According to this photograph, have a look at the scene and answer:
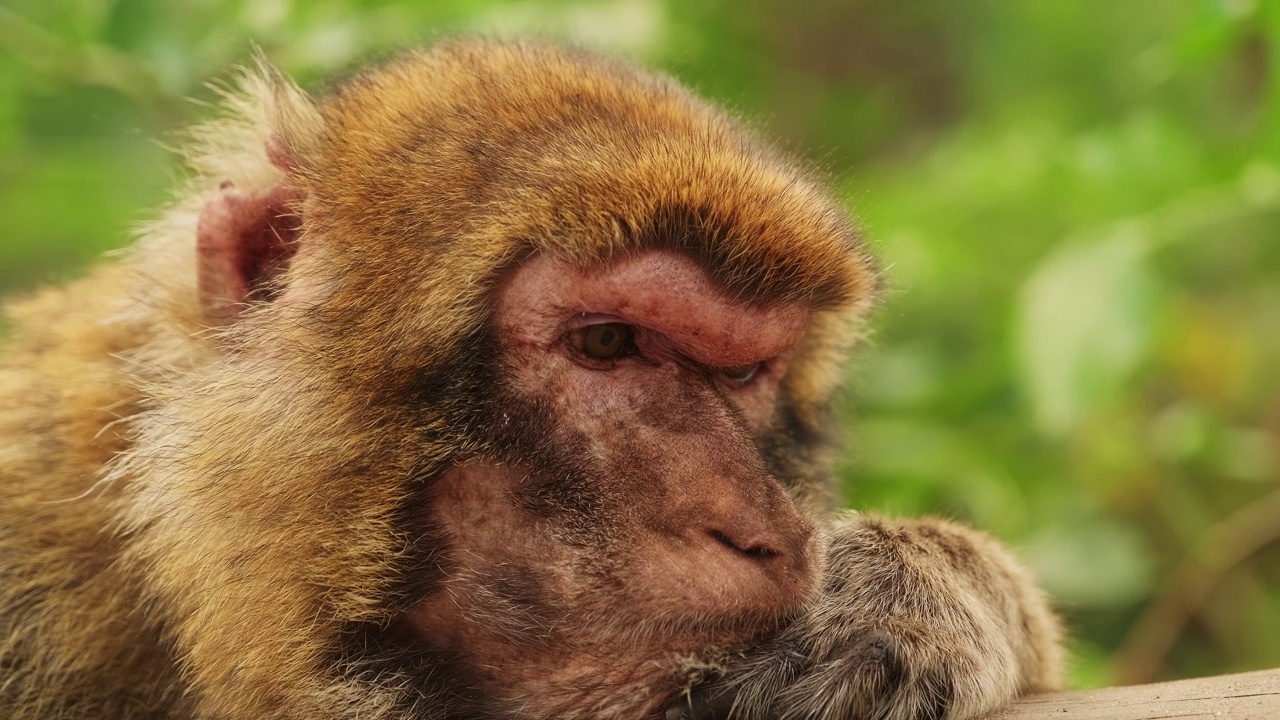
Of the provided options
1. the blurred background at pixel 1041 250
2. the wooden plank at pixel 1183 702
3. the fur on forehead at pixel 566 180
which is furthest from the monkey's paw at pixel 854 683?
the blurred background at pixel 1041 250

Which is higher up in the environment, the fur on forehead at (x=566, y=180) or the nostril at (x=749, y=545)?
the fur on forehead at (x=566, y=180)

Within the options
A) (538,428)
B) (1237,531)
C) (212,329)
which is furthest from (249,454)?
(1237,531)

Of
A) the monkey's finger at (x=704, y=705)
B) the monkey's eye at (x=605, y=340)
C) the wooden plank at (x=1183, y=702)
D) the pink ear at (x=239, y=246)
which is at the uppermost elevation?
the pink ear at (x=239, y=246)

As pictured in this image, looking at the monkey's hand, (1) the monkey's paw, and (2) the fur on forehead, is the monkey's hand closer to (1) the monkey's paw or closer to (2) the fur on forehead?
(1) the monkey's paw

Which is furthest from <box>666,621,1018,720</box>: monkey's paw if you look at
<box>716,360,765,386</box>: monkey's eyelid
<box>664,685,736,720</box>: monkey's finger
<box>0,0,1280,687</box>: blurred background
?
<box>0,0,1280,687</box>: blurred background

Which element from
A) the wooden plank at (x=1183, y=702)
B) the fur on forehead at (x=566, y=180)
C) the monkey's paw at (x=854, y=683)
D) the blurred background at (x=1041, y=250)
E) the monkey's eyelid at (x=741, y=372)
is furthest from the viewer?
the blurred background at (x=1041, y=250)

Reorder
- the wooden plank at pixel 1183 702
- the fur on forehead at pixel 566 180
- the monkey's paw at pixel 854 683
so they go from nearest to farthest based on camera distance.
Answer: the wooden plank at pixel 1183 702 < the monkey's paw at pixel 854 683 < the fur on forehead at pixel 566 180

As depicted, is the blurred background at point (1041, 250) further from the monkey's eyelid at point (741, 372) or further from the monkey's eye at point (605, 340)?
the monkey's eye at point (605, 340)

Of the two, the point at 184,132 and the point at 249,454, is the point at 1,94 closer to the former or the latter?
the point at 184,132
